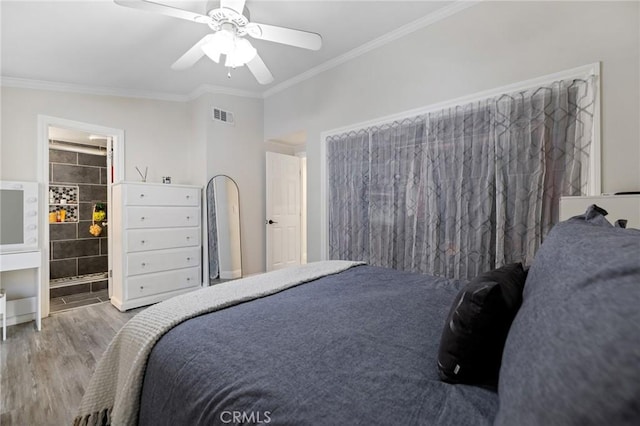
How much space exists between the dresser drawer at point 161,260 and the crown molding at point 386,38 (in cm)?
252

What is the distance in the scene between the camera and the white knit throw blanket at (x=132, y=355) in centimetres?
104

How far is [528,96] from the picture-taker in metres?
2.11

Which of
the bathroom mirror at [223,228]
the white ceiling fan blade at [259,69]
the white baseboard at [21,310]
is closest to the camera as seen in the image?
the white ceiling fan blade at [259,69]

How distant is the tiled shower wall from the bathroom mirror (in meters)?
2.54

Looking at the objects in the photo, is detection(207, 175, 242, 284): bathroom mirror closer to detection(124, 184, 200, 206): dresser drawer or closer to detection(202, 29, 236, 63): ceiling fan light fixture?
detection(124, 184, 200, 206): dresser drawer

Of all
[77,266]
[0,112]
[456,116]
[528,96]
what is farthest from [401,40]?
[77,266]

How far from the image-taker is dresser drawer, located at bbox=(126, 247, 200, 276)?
3414mm

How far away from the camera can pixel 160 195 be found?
3.60 m

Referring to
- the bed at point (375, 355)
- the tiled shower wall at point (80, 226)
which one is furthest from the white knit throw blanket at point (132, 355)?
the tiled shower wall at point (80, 226)

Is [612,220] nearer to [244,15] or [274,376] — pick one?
[274,376]

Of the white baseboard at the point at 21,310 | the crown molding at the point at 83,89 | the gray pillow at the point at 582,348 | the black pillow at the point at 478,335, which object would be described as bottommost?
the white baseboard at the point at 21,310

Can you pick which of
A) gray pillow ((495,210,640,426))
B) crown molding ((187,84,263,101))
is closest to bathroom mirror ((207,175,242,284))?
crown molding ((187,84,263,101))

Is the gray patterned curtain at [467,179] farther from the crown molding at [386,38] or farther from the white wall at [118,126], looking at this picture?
the white wall at [118,126]

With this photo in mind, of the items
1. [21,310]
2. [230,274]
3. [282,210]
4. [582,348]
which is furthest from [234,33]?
[21,310]
